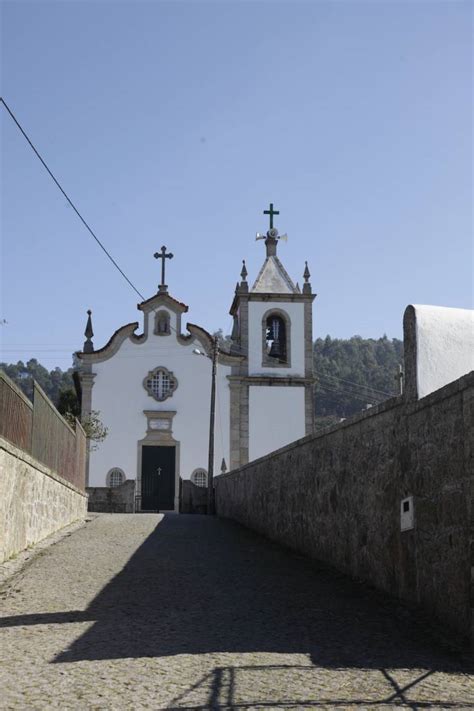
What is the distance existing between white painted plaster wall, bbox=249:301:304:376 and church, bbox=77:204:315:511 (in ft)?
0.14

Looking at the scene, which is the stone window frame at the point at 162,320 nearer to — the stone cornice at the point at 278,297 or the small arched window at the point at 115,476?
the stone cornice at the point at 278,297

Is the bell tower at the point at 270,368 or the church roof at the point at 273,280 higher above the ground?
the church roof at the point at 273,280

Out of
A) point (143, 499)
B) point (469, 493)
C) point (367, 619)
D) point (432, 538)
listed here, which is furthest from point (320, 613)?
point (143, 499)

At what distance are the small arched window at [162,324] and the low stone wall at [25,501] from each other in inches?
836

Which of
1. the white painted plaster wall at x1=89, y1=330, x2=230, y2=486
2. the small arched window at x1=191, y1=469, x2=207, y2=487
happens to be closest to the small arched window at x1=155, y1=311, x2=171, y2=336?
the white painted plaster wall at x1=89, y1=330, x2=230, y2=486

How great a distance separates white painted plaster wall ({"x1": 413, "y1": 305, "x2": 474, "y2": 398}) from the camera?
24.8 ft

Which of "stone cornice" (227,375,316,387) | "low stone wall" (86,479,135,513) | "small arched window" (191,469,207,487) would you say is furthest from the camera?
"stone cornice" (227,375,316,387)

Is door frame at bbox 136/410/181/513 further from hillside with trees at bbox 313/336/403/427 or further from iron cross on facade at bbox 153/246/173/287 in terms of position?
hillside with trees at bbox 313/336/403/427

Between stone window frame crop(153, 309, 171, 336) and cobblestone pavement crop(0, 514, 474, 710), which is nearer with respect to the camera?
cobblestone pavement crop(0, 514, 474, 710)

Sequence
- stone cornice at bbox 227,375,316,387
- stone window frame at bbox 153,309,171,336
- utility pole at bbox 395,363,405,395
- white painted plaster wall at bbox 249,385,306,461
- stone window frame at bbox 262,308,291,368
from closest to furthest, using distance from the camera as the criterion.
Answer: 1. utility pole at bbox 395,363,405,395
2. white painted plaster wall at bbox 249,385,306,461
3. stone cornice at bbox 227,375,316,387
4. stone window frame at bbox 153,309,171,336
5. stone window frame at bbox 262,308,291,368

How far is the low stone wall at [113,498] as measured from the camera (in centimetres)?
2927

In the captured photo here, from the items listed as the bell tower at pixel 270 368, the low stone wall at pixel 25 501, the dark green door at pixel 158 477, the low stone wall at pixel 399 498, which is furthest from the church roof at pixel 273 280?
the low stone wall at pixel 399 498

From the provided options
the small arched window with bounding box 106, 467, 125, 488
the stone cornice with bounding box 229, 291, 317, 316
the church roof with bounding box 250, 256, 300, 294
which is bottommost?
the small arched window with bounding box 106, 467, 125, 488

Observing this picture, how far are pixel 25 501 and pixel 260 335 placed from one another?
26346mm
